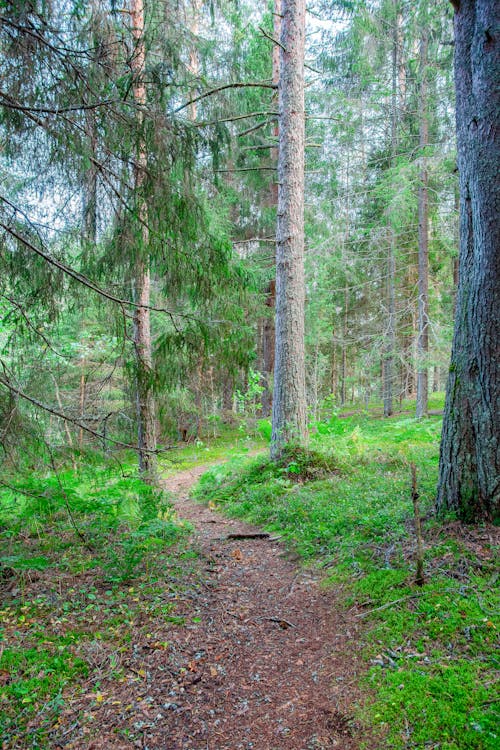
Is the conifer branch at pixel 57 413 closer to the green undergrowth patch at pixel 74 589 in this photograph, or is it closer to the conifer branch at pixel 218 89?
the green undergrowth patch at pixel 74 589

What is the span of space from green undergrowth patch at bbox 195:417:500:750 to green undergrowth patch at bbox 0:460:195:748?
4.70ft

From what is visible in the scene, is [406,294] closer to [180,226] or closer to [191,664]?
[180,226]

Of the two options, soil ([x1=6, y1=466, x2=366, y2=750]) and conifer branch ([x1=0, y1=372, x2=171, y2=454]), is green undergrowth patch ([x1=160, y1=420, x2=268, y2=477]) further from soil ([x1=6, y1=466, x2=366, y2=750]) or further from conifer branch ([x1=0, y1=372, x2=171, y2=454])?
soil ([x1=6, y1=466, x2=366, y2=750])

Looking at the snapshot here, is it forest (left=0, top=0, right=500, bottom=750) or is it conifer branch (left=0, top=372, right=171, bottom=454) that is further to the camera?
conifer branch (left=0, top=372, right=171, bottom=454)

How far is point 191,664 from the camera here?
9.55 ft

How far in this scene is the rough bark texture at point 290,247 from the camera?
7.34 metres

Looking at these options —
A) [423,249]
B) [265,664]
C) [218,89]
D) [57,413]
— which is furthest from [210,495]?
[423,249]

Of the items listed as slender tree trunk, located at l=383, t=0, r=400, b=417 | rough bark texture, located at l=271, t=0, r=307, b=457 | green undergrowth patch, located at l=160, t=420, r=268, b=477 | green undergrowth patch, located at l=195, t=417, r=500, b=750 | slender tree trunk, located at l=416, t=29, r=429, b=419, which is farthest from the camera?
slender tree trunk, located at l=383, t=0, r=400, b=417

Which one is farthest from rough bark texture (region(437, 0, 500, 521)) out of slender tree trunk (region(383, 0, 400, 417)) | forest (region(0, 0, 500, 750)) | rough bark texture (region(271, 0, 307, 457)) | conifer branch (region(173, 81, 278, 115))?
slender tree trunk (region(383, 0, 400, 417))

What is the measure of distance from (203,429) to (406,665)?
14.4 ft

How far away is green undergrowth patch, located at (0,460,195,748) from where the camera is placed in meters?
2.50

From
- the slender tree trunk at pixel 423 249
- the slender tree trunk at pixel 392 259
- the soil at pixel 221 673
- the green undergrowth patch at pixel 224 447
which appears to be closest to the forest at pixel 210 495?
the soil at pixel 221 673

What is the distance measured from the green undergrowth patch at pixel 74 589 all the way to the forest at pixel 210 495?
2 cm

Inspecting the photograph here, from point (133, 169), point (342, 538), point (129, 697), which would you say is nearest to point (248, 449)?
point (342, 538)
